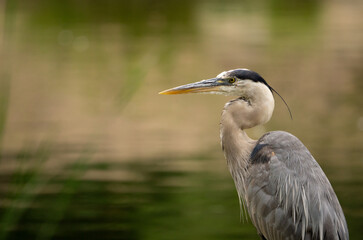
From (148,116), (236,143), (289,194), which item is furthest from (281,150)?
(148,116)

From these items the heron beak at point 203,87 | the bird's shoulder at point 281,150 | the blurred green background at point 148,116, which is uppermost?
the heron beak at point 203,87

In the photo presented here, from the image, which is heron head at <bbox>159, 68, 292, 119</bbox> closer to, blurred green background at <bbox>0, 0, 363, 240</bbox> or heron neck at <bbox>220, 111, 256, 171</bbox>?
heron neck at <bbox>220, 111, 256, 171</bbox>

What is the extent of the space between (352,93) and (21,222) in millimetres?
9038

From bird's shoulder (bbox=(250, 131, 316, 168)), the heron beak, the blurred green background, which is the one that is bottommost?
the blurred green background

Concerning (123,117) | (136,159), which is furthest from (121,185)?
(123,117)

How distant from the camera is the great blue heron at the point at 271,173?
438 centimetres

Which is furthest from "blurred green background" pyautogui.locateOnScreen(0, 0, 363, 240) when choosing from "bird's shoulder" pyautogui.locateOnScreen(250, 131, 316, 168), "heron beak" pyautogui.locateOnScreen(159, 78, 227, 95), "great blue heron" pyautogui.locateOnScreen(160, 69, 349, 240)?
"bird's shoulder" pyautogui.locateOnScreen(250, 131, 316, 168)

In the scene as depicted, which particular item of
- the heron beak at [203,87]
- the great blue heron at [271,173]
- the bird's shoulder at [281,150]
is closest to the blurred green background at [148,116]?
the heron beak at [203,87]

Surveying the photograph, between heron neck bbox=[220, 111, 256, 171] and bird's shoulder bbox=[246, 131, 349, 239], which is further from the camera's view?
heron neck bbox=[220, 111, 256, 171]

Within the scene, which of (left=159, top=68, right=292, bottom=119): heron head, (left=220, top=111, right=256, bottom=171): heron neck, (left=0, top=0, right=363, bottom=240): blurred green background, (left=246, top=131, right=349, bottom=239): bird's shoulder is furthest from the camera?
(left=0, top=0, right=363, bottom=240): blurred green background

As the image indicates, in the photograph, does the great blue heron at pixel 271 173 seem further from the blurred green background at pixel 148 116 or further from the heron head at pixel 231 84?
the blurred green background at pixel 148 116

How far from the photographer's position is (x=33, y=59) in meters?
19.7

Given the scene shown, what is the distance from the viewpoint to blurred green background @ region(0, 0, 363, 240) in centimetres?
728

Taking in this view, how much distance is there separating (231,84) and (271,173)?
612 millimetres
